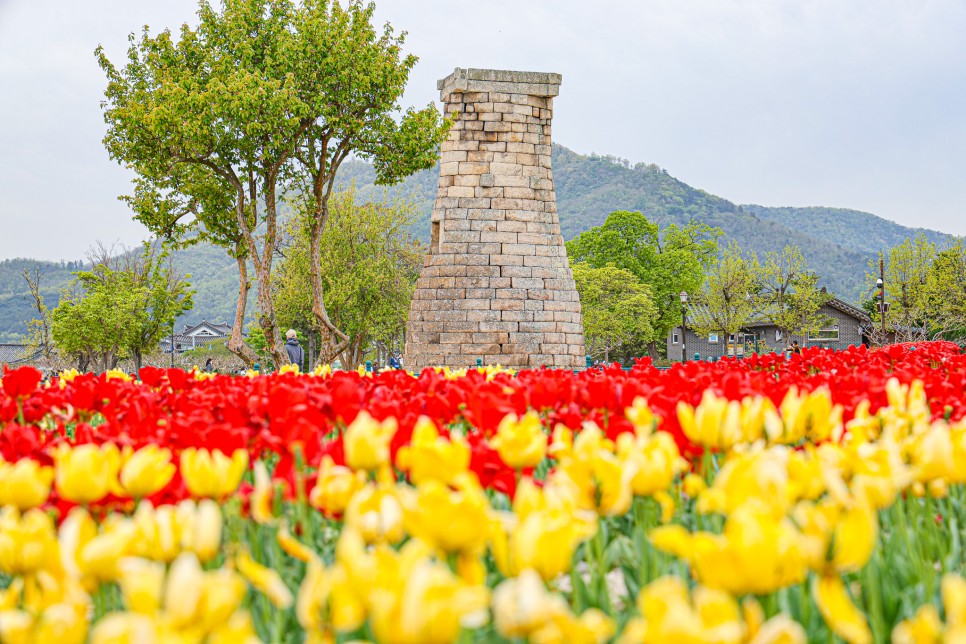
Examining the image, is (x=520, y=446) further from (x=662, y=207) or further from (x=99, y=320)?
(x=662, y=207)

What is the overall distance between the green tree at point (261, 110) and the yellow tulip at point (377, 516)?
60.1 feet

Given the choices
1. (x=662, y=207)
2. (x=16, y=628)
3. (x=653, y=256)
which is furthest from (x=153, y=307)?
(x=662, y=207)

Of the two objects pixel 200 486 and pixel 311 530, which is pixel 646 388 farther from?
pixel 200 486

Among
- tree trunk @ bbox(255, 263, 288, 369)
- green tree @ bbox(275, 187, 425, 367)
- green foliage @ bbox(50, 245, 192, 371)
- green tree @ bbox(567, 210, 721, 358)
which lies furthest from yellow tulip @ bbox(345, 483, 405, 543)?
green tree @ bbox(567, 210, 721, 358)

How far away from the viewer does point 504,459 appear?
2.32 meters

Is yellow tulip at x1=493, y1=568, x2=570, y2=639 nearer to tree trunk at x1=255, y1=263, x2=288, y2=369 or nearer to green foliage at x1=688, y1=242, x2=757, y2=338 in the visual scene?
tree trunk at x1=255, y1=263, x2=288, y2=369

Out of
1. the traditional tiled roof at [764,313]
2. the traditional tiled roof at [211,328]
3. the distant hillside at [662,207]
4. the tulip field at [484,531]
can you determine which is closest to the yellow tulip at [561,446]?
the tulip field at [484,531]

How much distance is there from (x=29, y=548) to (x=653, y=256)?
5490 cm

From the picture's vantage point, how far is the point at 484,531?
5.09 feet

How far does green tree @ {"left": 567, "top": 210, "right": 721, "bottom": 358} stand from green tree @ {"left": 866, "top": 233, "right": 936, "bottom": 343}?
11.3 meters

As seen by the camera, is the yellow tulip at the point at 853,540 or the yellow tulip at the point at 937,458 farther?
the yellow tulip at the point at 937,458

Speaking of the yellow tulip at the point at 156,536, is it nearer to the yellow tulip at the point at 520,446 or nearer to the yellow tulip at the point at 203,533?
the yellow tulip at the point at 203,533

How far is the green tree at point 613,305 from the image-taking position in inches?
1921

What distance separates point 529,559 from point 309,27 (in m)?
20.5
